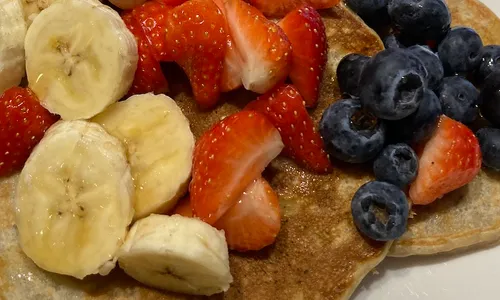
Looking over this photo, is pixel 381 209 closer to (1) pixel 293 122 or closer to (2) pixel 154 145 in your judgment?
(1) pixel 293 122

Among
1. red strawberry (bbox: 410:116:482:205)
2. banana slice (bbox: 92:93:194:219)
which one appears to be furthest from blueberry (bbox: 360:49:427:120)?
banana slice (bbox: 92:93:194:219)

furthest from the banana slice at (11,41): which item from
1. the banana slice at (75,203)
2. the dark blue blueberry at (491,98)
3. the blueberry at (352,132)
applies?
the dark blue blueberry at (491,98)

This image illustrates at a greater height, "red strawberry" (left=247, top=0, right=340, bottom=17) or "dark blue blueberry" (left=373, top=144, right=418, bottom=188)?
"red strawberry" (left=247, top=0, right=340, bottom=17)

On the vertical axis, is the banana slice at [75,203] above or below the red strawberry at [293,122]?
below

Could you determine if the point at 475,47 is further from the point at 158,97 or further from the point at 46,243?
the point at 46,243

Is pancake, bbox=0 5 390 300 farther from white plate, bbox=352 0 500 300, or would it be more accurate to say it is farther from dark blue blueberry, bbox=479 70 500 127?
dark blue blueberry, bbox=479 70 500 127

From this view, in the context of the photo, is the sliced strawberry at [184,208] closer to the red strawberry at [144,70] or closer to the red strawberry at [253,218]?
the red strawberry at [253,218]
